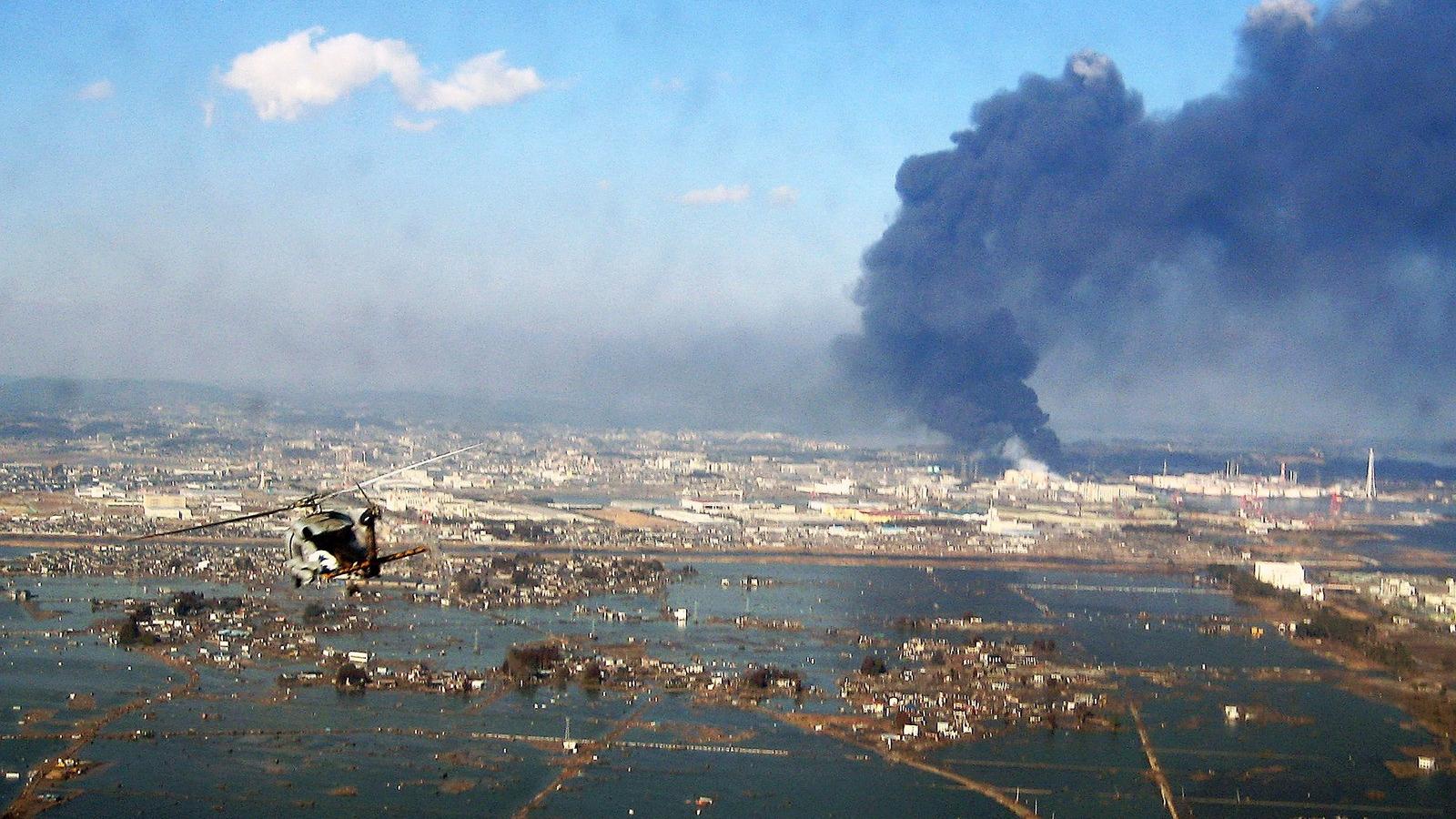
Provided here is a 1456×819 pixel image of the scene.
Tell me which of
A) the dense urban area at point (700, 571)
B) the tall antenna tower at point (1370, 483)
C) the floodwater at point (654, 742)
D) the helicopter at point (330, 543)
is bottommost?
the floodwater at point (654, 742)

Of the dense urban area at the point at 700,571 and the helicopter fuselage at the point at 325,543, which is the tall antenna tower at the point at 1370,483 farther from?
the helicopter fuselage at the point at 325,543

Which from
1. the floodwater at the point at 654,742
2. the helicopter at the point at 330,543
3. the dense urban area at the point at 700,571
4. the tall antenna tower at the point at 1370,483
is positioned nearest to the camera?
the helicopter at the point at 330,543


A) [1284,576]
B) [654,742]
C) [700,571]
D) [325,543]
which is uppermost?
[325,543]

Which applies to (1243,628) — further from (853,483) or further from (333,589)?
(853,483)

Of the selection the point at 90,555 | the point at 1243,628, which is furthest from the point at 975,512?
the point at 90,555

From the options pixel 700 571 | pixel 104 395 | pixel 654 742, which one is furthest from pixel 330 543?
pixel 104 395

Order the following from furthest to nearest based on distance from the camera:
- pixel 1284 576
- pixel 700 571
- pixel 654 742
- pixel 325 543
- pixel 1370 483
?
pixel 1370 483 → pixel 700 571 → pixel 1284 576 → pixel 654 742 → pixel 325 543

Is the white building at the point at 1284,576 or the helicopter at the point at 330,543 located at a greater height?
the helicopter at the point at 330,543

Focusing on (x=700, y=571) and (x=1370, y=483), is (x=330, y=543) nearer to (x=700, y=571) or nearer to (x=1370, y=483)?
(x=700, y=571)

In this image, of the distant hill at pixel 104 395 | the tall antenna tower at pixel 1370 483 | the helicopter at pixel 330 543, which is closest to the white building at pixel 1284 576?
the tall antenna tower at pixel 1370 483
